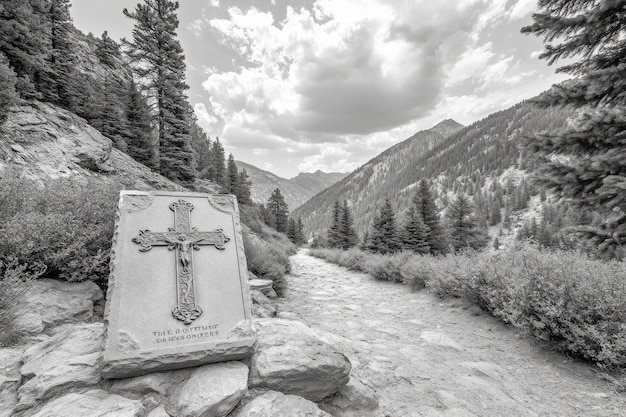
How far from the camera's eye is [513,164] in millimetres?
136750

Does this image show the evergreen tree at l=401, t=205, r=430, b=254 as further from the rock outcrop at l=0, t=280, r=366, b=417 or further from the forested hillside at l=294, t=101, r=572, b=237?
the forested hillside at l=294, t=101, r=572, b=237

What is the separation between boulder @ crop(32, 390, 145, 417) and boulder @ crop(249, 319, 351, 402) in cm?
101

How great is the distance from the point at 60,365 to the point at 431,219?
Result: 2971 cm

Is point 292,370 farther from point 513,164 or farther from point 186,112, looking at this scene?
point 513,164

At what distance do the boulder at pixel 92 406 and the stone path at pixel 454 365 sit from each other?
7.93 feet

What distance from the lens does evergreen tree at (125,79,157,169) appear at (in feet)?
58.1

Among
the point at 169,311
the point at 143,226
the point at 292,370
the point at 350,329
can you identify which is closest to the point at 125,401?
the point at 169,311

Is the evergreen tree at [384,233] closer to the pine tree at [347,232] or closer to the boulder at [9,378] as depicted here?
the pine tree at [347,232]

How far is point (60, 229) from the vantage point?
12.9 ft

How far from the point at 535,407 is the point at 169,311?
170 inches

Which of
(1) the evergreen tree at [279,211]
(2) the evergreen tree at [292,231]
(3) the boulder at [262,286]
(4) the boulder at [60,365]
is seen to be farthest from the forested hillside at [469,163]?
(4) the boulder at [60,365]

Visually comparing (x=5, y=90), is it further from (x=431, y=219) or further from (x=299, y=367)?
(x=431, y=219)

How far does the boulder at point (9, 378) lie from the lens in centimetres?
215

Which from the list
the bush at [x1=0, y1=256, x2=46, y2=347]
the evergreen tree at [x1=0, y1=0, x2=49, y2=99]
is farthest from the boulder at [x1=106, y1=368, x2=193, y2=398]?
the evergreen tree at [x1=0, y1=0, x2=49, y2=99]
